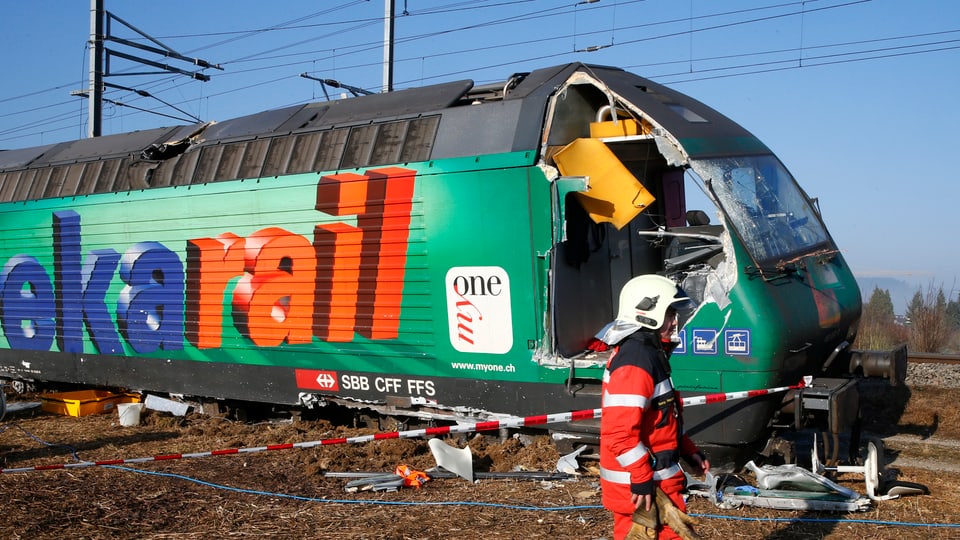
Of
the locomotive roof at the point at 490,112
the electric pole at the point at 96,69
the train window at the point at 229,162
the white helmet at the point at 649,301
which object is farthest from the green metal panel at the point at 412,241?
the electric pole at the point at 96,69

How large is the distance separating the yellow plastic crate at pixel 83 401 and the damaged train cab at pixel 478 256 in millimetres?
1125

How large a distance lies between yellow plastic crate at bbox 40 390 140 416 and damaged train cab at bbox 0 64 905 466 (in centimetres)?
113

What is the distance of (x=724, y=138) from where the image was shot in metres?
7.92

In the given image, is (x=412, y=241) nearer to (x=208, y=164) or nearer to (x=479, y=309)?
(x=479, y=309)

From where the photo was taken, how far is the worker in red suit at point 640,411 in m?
4.05

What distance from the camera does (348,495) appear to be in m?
7.26

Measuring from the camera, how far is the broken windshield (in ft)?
23.9

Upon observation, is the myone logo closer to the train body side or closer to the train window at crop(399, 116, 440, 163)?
the train body side

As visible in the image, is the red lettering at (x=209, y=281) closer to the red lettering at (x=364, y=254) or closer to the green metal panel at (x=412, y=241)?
the green metal panel at (x=412, y=241)

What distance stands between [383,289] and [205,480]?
2325 mm

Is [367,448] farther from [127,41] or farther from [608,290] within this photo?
[127,41]

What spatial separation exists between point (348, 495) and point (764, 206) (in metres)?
4.14

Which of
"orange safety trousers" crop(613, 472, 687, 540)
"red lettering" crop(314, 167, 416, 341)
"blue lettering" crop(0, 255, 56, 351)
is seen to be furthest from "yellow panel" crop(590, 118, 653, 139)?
"blue lettering" crop(0, 255, 56, 351)

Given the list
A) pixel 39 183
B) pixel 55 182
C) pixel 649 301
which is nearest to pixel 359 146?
pixel 649 301
